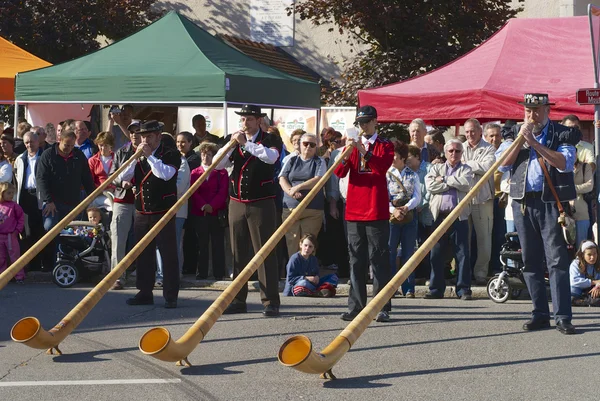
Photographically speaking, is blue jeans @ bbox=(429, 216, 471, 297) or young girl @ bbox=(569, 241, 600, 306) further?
blue jeans @ bbox=(429, 216, 471, 297)

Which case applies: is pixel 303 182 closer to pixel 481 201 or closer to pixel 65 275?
pixel 481 201

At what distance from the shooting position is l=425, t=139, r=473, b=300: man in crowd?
11.3 metres

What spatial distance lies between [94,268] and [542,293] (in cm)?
564

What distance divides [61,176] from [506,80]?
18.1 feet

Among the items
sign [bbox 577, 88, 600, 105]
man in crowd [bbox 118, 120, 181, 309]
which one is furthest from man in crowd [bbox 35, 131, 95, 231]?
sign [bbox 577, 88, 600, 105]

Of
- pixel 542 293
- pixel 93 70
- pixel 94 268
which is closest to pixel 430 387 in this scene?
pixel 542 293

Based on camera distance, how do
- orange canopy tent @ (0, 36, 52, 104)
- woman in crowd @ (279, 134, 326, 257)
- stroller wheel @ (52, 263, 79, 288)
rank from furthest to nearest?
orange canopy tent @ (0, 36, 52, 104) → stroller wheel @ (52, 263, 79, 288) → woman in crowd @ (279, 134, 326, 257)

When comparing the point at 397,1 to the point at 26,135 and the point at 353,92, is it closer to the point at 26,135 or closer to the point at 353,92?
the point at 353,92

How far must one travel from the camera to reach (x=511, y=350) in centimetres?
809

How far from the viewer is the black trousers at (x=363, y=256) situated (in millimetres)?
9430

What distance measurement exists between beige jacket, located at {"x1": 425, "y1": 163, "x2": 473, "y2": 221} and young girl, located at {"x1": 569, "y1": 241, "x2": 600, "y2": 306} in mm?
1342

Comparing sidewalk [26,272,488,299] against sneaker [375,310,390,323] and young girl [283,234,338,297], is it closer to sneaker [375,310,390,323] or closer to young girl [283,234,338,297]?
young girl [283,234,338,297]

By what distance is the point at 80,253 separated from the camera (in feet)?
40.4

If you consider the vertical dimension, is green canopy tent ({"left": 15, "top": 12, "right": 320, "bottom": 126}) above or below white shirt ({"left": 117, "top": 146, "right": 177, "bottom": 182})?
above
